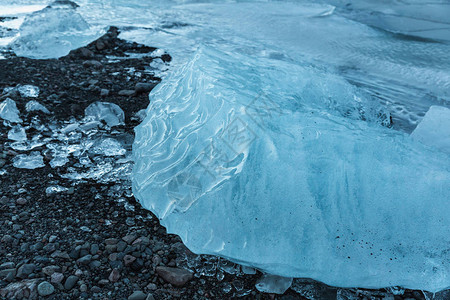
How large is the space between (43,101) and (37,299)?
1.64 metres

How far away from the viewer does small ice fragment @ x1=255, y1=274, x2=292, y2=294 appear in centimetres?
151

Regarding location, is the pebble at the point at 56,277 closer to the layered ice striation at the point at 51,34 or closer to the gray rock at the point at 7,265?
the gray rock at the point at 7,265

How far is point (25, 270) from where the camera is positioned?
4.81 ft

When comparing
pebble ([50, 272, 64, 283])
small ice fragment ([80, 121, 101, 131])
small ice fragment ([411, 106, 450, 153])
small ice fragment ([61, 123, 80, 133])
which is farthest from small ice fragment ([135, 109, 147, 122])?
small ice fragment ([411, 106, 450, 153])

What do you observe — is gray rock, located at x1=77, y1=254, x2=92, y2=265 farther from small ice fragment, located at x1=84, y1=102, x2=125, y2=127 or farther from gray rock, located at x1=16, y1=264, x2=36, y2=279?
small ice fragment, located at x1=84, y1=102, x2=125, y2=127

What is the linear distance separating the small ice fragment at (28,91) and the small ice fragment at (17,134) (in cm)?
41

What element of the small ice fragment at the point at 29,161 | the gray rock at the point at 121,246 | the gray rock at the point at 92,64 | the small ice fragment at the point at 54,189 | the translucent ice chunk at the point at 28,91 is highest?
the gray rock at the point at 92,64

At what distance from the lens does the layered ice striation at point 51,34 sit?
11.0 ft

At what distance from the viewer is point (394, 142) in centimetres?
178

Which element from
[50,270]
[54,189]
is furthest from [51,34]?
[50,270]

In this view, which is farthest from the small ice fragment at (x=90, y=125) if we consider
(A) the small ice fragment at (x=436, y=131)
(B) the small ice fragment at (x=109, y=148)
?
(A) the small ice fragment at (x=436, y=131)

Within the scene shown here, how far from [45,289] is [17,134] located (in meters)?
1.25

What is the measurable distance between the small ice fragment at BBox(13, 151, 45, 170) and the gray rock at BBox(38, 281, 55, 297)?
2.80 feet

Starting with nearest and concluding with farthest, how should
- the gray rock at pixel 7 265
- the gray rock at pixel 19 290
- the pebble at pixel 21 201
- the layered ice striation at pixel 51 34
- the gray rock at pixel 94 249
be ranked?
the gray rock at pixel 19 290 < the gray rock at pixel 7 265 < the gray rock at pixel 94 249 < the pebble at pixel 21 201 < the layered ice striation at pixel 51 34
